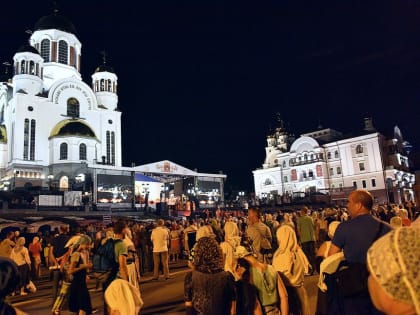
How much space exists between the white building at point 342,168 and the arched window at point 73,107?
3022 centimetres

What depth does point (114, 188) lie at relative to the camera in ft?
124

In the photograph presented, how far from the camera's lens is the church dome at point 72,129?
42906 mm

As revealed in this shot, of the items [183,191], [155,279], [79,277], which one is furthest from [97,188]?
[79,277]

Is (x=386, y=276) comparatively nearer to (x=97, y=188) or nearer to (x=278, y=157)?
(x=97, y=188)

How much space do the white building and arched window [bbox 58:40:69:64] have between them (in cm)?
3652

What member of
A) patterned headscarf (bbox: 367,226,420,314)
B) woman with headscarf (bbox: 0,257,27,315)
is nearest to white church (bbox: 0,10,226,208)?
woman with headscarf (bbox: 0,257,27,315)

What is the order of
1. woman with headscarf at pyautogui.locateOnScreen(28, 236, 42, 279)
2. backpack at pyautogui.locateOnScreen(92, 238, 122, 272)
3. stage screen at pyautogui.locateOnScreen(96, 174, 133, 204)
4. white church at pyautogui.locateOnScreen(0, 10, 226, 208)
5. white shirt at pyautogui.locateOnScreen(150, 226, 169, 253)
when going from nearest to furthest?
backpack at pyautogui.locateOnScreen(92, 238, 122, 272)
white shirt at pyautogui.locateOnScreen(150, 226, 169, 253)
woman with headscarf at pyautogui.locateOnScreen(28, 236, 42, 279)
stage screen at pyautogui.locateOnScreen(96, 174, 133, 204)
white church at pyautogui.locateOnScreen(0, 10, 226, 208)

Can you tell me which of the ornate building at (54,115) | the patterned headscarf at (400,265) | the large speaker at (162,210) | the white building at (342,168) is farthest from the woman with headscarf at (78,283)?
the white building at (342,168)

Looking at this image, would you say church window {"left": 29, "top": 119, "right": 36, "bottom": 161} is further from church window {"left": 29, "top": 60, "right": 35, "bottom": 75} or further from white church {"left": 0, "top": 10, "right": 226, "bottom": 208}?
church window {"left": 29, "top": 60, "right": 35, "bottom": 75}

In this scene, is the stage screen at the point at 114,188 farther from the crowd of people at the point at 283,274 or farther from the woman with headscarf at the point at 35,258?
the crowd of people at the point at 283,274

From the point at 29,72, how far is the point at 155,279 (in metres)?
42.5

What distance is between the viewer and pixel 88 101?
4984 centimetres

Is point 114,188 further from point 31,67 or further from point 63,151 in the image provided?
point 31,67

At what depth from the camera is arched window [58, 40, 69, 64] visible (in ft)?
165
